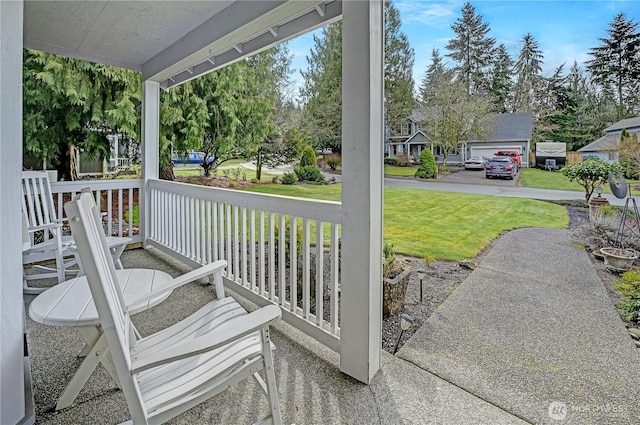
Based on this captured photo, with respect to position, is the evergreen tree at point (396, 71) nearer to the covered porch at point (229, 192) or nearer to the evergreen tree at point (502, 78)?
the covered porch at point (229, 192)

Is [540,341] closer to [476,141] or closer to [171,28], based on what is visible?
[476,141]

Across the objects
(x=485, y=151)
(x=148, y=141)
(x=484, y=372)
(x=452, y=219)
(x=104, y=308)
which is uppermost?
(x=148, y=141)

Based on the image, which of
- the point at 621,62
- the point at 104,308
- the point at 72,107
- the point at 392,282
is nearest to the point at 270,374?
the point at 104,308

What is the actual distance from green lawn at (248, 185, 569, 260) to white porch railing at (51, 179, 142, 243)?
3.45 meters

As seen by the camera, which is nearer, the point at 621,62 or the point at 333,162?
the point at 621,62

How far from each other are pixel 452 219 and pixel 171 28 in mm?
3152

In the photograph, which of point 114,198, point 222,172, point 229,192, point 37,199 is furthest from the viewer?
point 114,198

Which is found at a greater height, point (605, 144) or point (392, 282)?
point (605, 144)

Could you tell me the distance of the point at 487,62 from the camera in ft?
5.90

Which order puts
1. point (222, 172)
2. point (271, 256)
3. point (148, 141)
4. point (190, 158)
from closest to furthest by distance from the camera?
point (271, 256), point (222, 172), point (190, 158), point (148, 141)

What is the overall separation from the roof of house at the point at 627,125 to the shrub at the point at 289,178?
1.86 m

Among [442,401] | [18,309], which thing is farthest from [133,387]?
[442,401]

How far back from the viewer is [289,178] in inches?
106

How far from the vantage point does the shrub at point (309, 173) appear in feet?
8.00
